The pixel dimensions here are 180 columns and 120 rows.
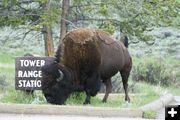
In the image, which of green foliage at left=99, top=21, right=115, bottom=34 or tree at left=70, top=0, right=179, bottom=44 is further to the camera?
tree at left=70, top=0, right=179, bottom=44

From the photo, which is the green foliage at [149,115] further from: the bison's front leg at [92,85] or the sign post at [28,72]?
the sign post at [28,72]

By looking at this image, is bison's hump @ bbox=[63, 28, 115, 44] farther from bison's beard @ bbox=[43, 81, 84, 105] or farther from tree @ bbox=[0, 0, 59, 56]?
tree @ bbox=[0, 0, 59, 56]

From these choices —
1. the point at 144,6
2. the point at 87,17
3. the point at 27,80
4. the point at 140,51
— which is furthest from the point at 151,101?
the point at 140,51

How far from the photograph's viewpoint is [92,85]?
547 inches

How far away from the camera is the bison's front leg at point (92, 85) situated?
1389cm

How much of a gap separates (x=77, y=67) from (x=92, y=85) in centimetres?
55

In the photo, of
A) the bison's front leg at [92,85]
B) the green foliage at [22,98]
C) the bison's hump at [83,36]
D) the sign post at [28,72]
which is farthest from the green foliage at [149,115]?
the sign post at [28,72]

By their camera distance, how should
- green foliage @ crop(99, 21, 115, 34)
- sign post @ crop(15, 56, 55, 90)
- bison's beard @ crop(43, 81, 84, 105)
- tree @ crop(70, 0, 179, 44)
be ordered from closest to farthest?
bison's beard @ crop(43, 81, 84, 105), sign post @ crop(15, 56, 55, 90), green foliage @ crop(99, 21, 115, 34), tree @ crop(70, 0, 179, 44)

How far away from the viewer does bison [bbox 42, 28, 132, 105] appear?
13.5 metres

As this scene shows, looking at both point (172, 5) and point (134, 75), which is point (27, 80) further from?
point (134, 75)

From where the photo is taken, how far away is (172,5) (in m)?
19.7

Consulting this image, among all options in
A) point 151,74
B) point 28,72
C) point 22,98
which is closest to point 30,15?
point 28,72

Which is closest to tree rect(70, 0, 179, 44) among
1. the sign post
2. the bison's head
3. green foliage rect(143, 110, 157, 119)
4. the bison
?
the bison

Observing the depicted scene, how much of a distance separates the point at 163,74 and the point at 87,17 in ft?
21.1
